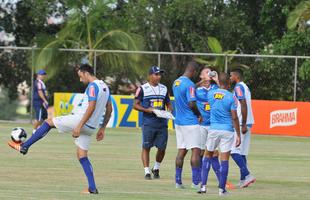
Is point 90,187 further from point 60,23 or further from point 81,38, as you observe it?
point 60,23

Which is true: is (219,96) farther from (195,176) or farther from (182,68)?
(182,68)

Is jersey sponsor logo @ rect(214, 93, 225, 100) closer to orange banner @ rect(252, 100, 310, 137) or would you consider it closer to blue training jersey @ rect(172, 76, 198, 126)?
blue training jersey @ rect(172, 76, 198, 126)

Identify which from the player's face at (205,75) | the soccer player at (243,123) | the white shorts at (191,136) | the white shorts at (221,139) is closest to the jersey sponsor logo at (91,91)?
the white shorts at (221,139)

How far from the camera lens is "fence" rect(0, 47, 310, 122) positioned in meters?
34.7

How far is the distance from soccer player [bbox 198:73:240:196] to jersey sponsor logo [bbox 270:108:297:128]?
17.8 m

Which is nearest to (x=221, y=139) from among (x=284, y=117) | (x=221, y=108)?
(x=221, y=108)

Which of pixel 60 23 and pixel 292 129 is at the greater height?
pixel 60 23

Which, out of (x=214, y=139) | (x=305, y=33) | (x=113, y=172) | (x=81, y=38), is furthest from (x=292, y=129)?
(x=214, y=139)

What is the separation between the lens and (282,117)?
109 ft

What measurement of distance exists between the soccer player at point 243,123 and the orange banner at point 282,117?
51.3ft

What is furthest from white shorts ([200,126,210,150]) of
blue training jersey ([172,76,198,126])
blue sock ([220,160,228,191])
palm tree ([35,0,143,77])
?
palm tree ([35,0,143,77])

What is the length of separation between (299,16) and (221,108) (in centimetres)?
2437

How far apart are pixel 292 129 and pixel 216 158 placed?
55.1ft

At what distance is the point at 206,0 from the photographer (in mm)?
44188
